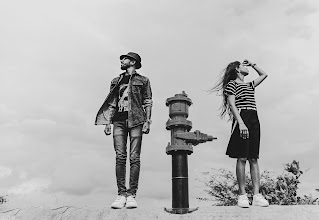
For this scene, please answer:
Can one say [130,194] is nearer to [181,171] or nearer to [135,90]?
[181,171]

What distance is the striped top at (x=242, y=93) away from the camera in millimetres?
4957

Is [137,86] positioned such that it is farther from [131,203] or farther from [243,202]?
[243,202]

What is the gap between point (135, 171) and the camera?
499 cm

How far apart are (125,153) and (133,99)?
73 centimetres

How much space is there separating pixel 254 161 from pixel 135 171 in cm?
150

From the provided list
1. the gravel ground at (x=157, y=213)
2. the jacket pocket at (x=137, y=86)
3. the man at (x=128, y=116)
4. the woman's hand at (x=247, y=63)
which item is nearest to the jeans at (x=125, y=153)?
the man at (x=128, y=116)

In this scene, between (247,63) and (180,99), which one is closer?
(180,99)

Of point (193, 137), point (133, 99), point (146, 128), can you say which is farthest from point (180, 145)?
point (133, 99)

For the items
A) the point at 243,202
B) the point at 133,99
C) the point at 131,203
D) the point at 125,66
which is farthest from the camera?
the point at 125,66

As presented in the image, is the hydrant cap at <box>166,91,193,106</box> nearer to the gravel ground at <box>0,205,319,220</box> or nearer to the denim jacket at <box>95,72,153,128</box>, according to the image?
the denim jacket at <box>95,72,153,128</box>

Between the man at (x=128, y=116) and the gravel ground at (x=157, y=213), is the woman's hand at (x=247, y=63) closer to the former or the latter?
the man at (x=128, y=116)

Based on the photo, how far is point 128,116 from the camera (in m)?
5.10

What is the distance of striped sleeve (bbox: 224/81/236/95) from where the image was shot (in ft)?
16.3

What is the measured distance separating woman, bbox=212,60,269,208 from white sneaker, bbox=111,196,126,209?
1441mm
